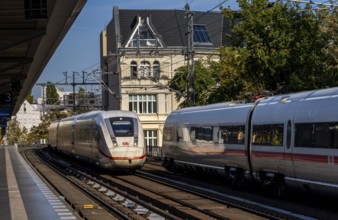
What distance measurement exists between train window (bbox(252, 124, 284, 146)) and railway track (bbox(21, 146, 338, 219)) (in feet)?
6.10

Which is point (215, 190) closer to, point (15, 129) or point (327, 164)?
point (327, 164)

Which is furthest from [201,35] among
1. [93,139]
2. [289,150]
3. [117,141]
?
[289,150]

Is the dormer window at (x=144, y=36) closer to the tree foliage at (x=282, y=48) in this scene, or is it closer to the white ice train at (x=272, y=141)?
the tree foliage at (x=282, y=48)

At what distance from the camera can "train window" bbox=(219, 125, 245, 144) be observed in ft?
71.8

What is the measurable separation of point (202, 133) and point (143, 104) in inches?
1909

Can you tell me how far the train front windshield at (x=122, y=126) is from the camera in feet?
97.3

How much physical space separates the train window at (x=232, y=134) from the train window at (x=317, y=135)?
458 centimetres

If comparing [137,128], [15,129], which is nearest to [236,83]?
[137,128]

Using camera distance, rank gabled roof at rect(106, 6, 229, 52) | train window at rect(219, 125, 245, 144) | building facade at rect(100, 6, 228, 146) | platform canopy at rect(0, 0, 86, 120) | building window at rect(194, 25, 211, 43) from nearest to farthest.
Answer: platform canopy at rect(0, 0, 86, 120), train window at rect(219, 125, 245, 144), building facade at rect(100, 6, 228, 146), building window at rect(194, 25, 211, 43), gabled roof at rect(106, 6, 229, 52)

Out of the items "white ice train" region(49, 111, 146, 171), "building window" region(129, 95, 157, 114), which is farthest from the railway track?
"building window" region(129, 95, 157, 114)

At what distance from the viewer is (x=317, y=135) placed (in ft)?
52.7

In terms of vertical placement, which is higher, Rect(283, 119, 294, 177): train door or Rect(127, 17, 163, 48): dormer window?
Rect(127, 17, 163, 48): dormer window

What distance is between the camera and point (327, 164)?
15.4m

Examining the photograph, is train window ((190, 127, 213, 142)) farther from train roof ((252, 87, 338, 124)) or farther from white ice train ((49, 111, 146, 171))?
train roof ((252, 87, 338, 124))
